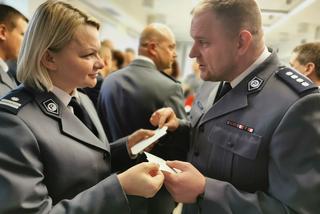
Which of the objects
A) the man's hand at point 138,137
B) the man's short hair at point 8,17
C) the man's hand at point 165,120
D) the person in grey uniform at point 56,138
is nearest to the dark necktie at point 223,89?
the man's hand at point 165,120

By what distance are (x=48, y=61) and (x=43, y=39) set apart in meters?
0.08

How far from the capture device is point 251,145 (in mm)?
999

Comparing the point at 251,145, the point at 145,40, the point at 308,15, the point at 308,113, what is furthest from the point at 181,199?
the point at 308,15

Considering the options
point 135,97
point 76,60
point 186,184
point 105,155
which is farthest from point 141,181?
point 135,97

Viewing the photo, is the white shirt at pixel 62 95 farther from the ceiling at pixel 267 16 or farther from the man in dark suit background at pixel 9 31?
the man in dark suit background at pixel 9 31

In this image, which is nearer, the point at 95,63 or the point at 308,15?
the point at 95,63

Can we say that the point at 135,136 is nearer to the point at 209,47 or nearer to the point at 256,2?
the point at 209,47

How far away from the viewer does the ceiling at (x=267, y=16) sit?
1918 millimetres

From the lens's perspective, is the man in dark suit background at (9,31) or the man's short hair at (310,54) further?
the man in dark suit background at (9,31)

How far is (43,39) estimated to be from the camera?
105cm

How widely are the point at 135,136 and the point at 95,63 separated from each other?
1.38 ft

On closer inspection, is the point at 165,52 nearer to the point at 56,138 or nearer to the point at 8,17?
the point at 8,17

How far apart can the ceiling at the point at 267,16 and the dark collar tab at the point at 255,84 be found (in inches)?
10.5

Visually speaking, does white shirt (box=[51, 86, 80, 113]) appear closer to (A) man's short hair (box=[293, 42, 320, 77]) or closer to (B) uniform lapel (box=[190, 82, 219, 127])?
(B) uniform lapel (box=[190, 82, 219, 127])
